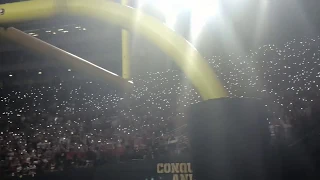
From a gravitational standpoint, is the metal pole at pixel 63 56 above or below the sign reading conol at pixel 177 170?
above

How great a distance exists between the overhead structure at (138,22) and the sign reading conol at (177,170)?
4184 mm

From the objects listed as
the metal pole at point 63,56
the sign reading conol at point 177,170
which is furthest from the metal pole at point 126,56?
the sign reading conol at point 177,170

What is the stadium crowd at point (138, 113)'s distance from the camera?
677 cm

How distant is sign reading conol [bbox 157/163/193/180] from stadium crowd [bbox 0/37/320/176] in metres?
0.42

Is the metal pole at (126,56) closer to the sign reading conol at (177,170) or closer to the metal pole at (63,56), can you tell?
the metal pole at (63,56)

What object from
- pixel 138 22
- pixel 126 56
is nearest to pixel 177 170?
pixel 126 56

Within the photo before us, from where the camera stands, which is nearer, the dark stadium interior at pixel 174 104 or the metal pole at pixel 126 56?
the metal pole at pixel 126 56

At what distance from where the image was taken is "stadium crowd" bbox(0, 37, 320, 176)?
677 centimetres

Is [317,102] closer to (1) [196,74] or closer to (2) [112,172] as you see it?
(2) [112,172]

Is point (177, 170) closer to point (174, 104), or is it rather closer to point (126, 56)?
point (174, 104)

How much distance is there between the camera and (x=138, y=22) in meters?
1.58

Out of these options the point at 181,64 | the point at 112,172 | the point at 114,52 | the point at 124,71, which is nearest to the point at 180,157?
the point at 112,172

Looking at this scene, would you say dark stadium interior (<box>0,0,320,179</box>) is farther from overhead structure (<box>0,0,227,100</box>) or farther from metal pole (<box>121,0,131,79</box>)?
overhead structure (<box>0,0,227,100</box>)

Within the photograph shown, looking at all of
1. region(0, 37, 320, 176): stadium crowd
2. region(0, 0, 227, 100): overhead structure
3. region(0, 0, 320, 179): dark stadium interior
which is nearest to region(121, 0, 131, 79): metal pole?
region(0, 0, 227, 100): overhead structure
